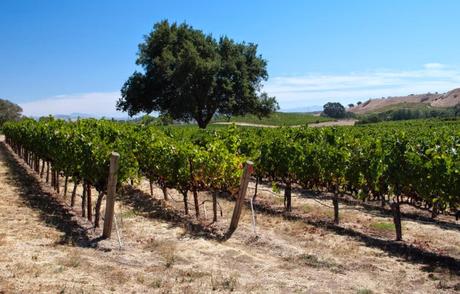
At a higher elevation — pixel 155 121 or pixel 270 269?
pixel 155 121

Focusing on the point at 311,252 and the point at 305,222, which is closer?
the point at 311,252

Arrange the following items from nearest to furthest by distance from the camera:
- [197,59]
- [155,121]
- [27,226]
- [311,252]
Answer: [311,252] < [27,226] < [155,121] < [197,59]

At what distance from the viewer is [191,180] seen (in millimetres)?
11664

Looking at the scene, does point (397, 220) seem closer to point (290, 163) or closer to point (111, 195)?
point (290, 163)

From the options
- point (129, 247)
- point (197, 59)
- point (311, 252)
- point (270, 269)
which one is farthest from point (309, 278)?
Result: point (197, 59)

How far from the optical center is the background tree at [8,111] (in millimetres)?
96569

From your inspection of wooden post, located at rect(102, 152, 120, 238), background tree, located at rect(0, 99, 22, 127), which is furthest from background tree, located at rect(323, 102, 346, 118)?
wooden post, located at rect(102, 152, 120, 238)

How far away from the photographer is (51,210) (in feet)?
40.4

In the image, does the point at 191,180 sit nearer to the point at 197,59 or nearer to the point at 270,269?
the point at 270,269

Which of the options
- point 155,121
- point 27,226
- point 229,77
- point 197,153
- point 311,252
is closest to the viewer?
point 311,252

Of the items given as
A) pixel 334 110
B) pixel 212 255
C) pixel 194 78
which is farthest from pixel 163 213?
pixel 334 110

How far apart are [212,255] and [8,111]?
10293 cm

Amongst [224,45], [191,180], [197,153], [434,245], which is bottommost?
[434,245]

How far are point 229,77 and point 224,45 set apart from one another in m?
4.56
